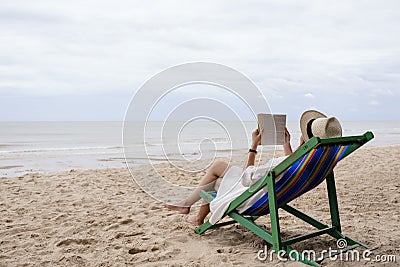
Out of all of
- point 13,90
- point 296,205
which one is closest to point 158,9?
point 296,205

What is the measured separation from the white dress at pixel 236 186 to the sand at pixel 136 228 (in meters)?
0.28

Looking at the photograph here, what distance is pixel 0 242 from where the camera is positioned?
127 inches

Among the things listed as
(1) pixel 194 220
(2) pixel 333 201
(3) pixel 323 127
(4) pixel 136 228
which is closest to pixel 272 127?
(3) pixel 323 127

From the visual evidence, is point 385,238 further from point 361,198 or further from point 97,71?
point 97,71

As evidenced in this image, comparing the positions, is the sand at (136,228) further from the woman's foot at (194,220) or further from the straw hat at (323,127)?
the straw hat at (323,127)

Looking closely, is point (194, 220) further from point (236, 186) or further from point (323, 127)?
point (323, 127)

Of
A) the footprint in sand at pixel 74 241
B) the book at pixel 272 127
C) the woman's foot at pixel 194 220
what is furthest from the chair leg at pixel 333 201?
the footprint in sand at pixel 74 241

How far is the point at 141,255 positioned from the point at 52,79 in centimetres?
4031

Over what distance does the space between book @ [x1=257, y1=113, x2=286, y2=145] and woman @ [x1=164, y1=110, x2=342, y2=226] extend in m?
0.06

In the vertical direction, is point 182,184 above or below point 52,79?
below

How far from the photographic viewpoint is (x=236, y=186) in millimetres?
3145

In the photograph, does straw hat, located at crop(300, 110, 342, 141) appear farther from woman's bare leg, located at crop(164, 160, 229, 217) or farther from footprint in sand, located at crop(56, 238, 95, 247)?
footprint in sand, located at crop(56, 238, 95, 247)
